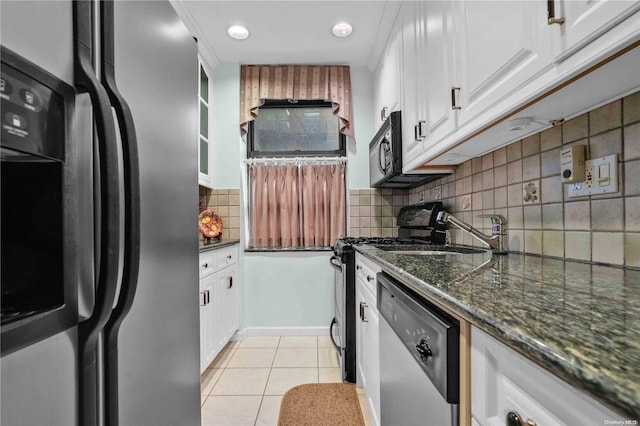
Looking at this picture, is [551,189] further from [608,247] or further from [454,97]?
[454,97]

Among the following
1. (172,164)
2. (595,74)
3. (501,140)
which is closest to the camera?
(595,74)

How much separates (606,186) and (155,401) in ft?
4.75

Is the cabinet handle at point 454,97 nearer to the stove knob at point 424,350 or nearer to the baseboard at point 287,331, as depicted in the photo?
the stove knob at point 424,350

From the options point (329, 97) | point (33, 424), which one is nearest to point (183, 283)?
point (33, 424)

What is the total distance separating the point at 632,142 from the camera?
0.86 m

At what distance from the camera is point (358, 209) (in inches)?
114

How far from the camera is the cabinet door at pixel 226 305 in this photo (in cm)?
224

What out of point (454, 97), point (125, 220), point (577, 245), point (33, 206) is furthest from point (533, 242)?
point (33, 206)

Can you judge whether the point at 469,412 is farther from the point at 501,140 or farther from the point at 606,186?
the point at 501,140

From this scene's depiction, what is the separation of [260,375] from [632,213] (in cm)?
214

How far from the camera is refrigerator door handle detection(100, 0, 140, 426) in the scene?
22.3 inches

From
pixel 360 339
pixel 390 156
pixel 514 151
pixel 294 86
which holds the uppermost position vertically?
pixel 294 86

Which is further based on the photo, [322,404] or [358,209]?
[358,209]

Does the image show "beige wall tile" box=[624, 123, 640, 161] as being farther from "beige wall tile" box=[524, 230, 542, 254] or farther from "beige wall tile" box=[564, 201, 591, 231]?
"beige wall tile" box=[524, 230, 542, 254]
